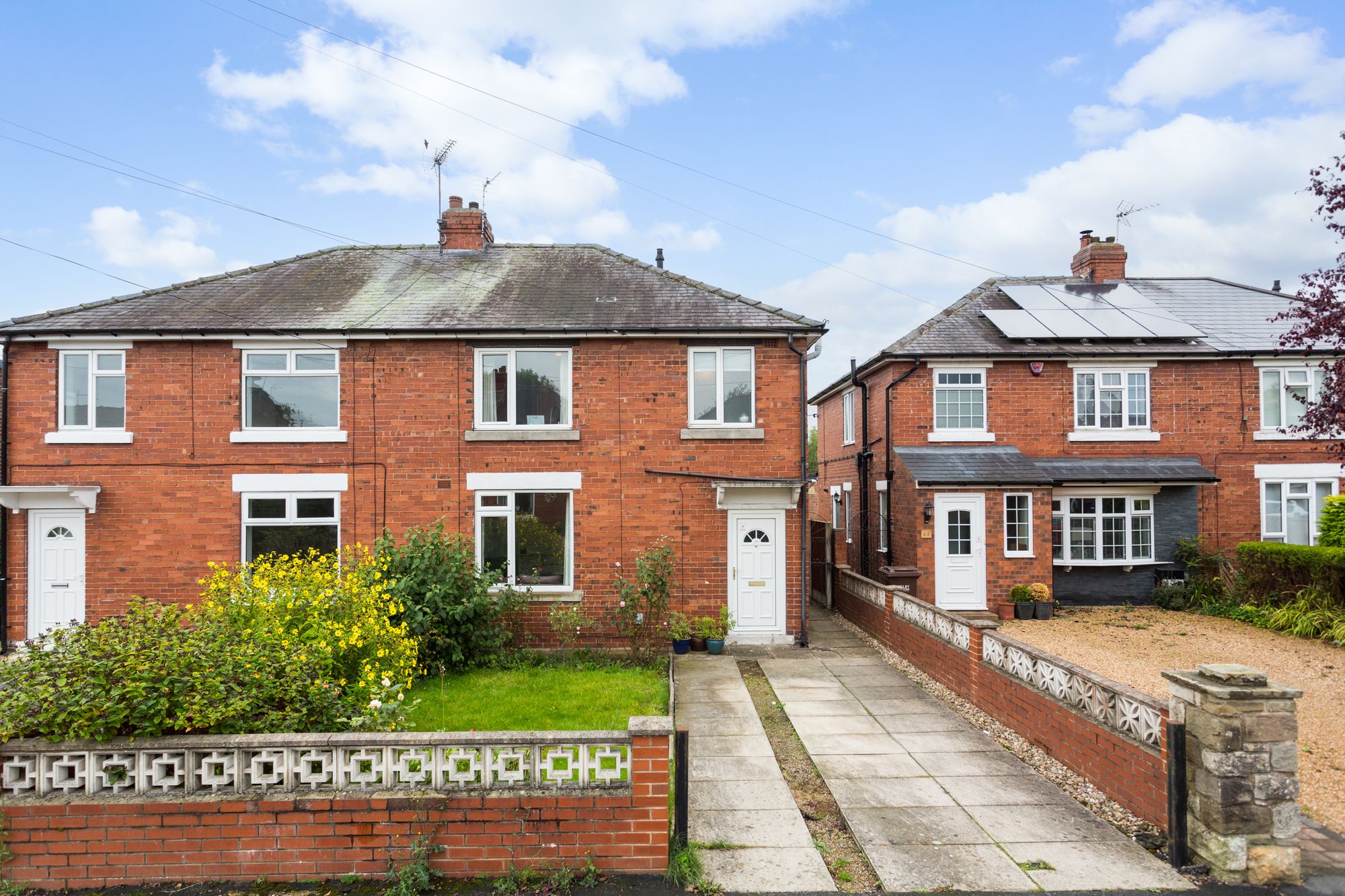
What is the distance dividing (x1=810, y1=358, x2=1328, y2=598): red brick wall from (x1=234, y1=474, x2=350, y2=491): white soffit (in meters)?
11.5

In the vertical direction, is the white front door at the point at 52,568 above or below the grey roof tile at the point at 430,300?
below

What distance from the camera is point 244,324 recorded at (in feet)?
39.0

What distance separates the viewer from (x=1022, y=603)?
47.8ft

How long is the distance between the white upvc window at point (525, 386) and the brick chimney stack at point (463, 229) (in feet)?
13.6

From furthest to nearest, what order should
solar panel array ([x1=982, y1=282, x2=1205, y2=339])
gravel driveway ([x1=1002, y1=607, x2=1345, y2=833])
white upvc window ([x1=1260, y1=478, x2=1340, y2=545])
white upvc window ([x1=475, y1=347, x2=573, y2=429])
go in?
white upvc window ([x1=1260, y1=478, x2=1340, y2=545]), solar panel array ([x1=982, y1=282, x2=1205, y2=339]), white upvc window ([x1=475, y1=347, x2=573, y2=429]), gravel driveway ([x1=1002, y1=607, x2=1345, y2=833])

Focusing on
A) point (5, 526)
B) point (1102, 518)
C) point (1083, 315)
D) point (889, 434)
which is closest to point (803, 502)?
point (889, 434)

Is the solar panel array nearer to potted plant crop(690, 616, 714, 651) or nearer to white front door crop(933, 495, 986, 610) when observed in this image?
white front door crop(933, 495, 986, 610)

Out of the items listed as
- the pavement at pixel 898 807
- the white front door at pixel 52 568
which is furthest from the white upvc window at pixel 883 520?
the white front door at pixel 52 568

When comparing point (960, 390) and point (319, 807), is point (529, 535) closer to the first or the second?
point (319, 807)

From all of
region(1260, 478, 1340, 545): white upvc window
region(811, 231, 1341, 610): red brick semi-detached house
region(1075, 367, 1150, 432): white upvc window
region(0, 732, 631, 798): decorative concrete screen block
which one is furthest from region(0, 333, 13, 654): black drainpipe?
region(1260, 478, 1340, 545): white upvc window

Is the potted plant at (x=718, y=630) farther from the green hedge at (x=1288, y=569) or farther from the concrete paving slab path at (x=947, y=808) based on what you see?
the green hedge at (x=1288, y=569)

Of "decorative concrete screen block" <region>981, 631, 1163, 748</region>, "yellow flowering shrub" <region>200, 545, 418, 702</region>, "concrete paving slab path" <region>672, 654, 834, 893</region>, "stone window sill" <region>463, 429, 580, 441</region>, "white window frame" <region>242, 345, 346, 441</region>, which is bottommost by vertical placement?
"concrete paving slab path" <region>672, 654, 834, 893</region>

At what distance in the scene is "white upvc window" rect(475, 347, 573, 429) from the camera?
12.1 meters

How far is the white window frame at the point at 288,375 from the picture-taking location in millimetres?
11945
